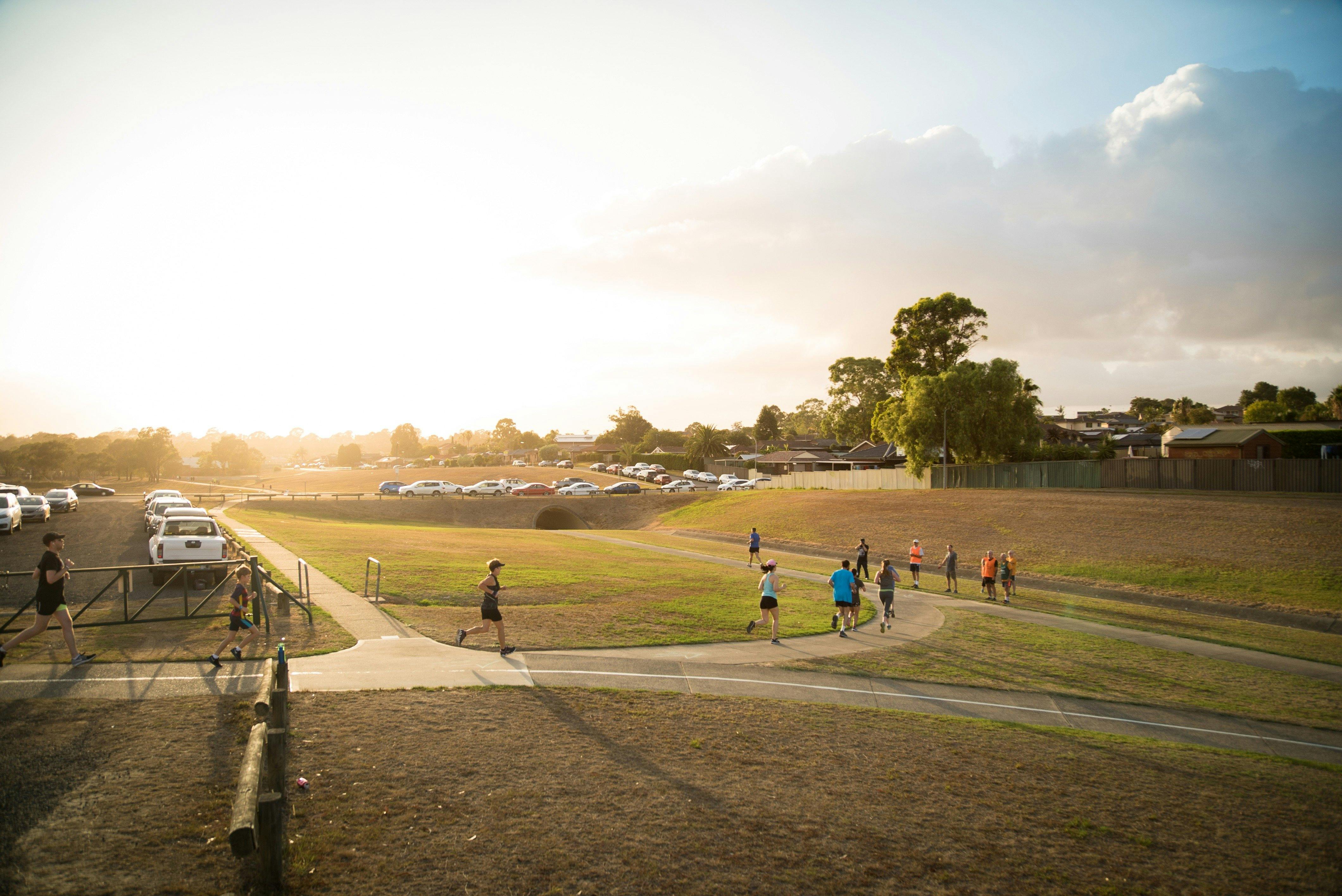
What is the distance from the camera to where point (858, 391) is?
99.7 metres

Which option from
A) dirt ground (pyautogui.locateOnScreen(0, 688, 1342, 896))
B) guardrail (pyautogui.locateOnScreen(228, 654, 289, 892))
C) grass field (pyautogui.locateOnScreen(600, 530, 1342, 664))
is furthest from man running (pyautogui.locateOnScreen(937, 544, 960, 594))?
guardrail (pyautogui.locateOnScreen(228, 654, 289, 892))

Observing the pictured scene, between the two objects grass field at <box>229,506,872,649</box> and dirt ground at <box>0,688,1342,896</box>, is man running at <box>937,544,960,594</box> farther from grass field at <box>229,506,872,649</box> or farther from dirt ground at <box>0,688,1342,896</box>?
dirt ground at <box>0,688,1342,896</box>

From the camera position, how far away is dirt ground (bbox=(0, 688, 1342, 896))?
6.66m

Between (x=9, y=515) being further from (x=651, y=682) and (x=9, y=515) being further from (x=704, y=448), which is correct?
(x=704, y=448)

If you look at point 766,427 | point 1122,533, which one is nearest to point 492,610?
point 1122,533

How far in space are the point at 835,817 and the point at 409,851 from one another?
4.63 meters

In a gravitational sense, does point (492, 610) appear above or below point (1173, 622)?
above

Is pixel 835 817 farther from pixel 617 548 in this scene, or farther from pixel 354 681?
pixel 617 548

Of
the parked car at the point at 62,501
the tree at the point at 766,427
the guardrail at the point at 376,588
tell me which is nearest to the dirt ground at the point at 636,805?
the guardrail at the point at 376,588

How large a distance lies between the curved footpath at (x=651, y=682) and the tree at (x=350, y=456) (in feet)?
580

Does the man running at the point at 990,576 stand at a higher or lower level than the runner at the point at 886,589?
lower

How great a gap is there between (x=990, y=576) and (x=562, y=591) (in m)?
17.2

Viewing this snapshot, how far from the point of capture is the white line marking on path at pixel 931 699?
42.9 ft

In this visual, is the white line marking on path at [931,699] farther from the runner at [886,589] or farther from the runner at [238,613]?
the runner at [886,589]
